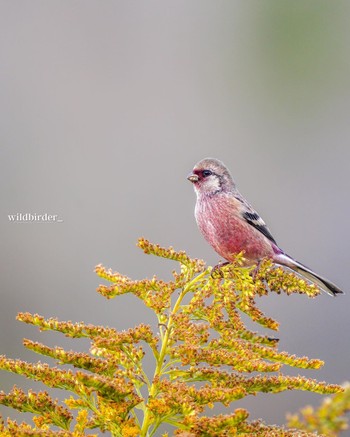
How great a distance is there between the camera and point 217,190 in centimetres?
791

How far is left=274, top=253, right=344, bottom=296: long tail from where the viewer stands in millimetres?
6812

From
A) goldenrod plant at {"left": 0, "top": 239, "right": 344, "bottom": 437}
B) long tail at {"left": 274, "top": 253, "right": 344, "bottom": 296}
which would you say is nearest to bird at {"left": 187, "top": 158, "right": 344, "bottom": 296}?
long tail at {"left": 274, "top": 253, "right": 344, "bottom": 296}

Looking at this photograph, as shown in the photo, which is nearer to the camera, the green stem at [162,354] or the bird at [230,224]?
the green stem at [162,354]

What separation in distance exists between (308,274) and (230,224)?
815 millimetres

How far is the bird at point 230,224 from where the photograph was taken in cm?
710

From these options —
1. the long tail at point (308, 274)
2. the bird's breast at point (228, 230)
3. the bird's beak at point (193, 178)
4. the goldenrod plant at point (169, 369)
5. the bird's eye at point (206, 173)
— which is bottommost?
the goldenrod plant at point (169, 369)

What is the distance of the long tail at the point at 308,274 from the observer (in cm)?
681

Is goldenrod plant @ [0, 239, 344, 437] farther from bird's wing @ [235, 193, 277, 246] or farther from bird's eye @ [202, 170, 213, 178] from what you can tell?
bird's eye @ [202, 170, 213, 178]

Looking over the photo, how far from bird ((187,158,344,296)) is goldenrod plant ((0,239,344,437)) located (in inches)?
86.1

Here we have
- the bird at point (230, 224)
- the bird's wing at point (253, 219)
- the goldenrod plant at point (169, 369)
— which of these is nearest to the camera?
the goldenrod plant at point (169, 369)

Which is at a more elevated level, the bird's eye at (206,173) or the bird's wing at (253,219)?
the bird's eye at (206,173)

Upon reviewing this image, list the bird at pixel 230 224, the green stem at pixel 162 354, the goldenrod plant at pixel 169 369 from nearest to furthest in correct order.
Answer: the goldenrod plant at pixel 169 369 < the green stem at pixel 162 354 < the bird at pixel 230 224

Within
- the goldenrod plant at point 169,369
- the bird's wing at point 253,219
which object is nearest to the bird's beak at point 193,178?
the bird's wing at point 253,219

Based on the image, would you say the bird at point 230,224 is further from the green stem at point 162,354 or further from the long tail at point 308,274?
the green stem at point 162,354
